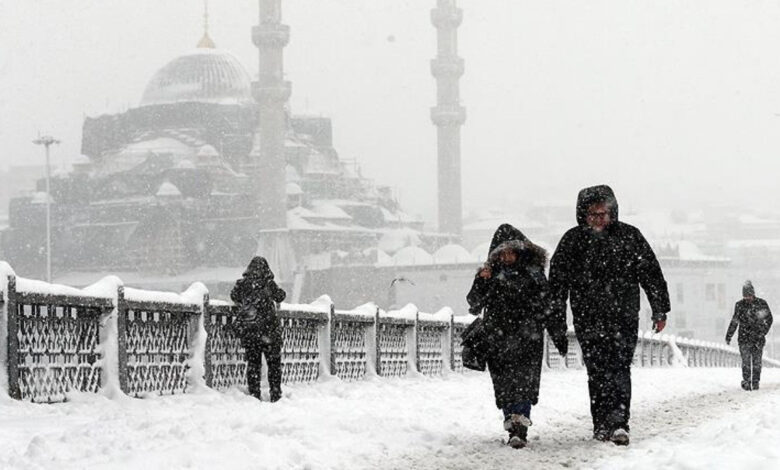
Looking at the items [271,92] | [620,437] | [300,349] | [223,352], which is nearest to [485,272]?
[620,437]

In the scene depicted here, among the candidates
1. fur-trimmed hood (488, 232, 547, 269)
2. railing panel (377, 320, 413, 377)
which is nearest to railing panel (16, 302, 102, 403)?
fur-trimmed hood (488, 232, 547, 269)

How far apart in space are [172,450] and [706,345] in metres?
26.0

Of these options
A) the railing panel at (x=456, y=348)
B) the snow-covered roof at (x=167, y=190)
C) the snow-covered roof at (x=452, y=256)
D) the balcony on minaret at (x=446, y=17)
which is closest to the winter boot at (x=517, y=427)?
the railing panel at (x=456, y=348)

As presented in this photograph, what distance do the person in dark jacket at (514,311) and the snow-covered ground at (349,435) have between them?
1.26ft

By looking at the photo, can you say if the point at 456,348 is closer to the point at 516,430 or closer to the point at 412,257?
the point at 516,430

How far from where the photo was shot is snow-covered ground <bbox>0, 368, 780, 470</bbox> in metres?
5.51

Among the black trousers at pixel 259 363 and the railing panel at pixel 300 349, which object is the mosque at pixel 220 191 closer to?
the railing panel at pixel 300 349

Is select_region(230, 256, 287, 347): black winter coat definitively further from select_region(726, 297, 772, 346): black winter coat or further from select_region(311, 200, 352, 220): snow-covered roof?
select_region(311, 200, 352, 220): snow-covered roof

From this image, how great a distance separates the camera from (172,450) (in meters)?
5.75

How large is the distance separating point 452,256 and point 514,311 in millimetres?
73151

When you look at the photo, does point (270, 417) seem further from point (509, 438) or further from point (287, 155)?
point (287, 155)

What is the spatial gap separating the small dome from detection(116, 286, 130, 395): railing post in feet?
280

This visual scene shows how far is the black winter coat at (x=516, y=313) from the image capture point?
6773 millimetres

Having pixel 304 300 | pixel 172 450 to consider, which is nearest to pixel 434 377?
pixel 172 450
